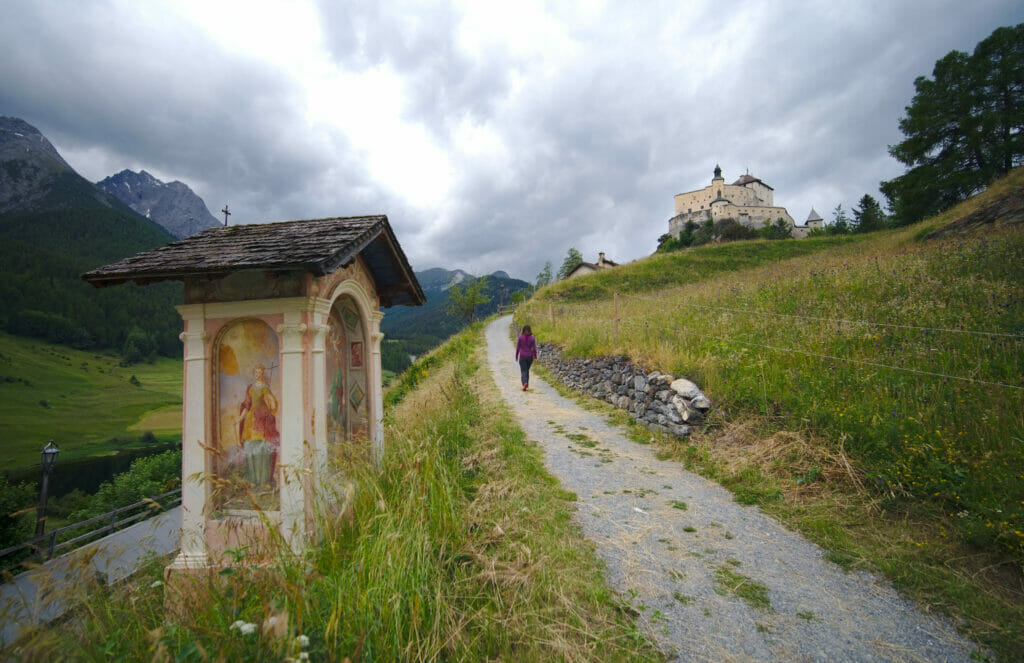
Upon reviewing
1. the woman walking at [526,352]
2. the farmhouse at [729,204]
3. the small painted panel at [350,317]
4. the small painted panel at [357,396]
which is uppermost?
the farmhouse at [729,204]

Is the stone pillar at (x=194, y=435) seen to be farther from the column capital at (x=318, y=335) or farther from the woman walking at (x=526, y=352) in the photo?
the woman walking at (x=526, y=352)

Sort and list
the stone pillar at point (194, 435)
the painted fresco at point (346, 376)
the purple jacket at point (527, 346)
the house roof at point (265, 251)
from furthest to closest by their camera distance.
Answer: the purple jacket at point (527, 346)
the painted fresco at point (346, 376)
the stone pillar at point (194, 435)
the house roof at point (265, 251)

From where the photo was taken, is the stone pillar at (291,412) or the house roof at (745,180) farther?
the house roof at (745,180)

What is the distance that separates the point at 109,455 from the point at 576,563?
67.9 m

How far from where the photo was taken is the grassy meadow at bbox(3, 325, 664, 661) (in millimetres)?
2010

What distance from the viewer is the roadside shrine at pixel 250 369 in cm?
392

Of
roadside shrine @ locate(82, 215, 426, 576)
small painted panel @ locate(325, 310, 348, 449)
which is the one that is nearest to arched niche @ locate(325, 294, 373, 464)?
small painted panel @ locate(325, 310, 348, 449)

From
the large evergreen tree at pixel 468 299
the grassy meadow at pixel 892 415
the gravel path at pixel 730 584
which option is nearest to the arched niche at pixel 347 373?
the gravel path at pixel 730 584

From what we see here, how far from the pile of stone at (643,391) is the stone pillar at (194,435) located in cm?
668

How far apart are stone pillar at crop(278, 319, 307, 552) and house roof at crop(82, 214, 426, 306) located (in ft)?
2.24

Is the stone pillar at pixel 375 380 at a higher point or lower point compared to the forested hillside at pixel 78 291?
lower

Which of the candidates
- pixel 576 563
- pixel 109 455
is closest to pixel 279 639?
pixel 576 563

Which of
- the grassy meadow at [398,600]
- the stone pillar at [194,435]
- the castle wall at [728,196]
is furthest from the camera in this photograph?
the castle wall at [728,196]

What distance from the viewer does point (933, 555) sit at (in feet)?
10.8
